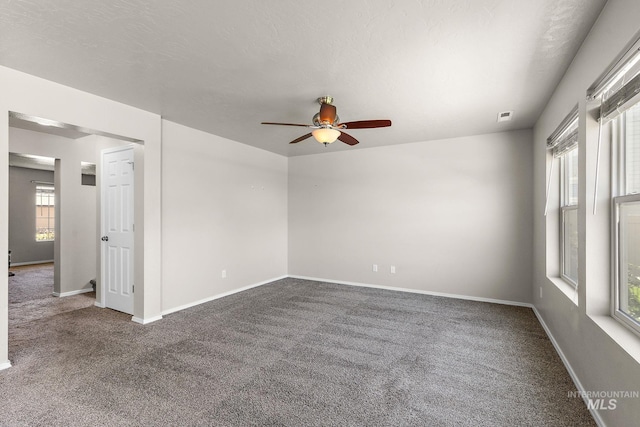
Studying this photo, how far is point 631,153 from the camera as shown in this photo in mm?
1873

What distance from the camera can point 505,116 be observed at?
3857 millimetres

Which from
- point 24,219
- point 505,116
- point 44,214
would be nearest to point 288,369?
A: point 505,116

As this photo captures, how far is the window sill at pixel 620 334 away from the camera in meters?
1.59

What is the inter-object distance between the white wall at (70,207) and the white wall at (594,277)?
672 cm

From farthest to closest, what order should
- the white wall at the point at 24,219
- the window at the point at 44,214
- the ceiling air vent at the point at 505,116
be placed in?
1. the window at the point at 44,214
2. the white wall at the point at 24,219
3. the ceiling air vent at the point at 505,116

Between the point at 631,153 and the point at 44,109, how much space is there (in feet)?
15.0

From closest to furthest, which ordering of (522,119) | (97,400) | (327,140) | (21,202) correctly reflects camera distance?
(97,400)
(327,140)
(522,119)
(21,202)

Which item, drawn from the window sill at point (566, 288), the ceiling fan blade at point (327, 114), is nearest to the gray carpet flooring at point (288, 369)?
the window sill at point (566, 288)

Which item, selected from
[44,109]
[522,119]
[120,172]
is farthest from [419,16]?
[120,172]

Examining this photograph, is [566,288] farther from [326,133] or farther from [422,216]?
[326,133]

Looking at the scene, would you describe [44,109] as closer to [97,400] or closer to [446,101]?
[97,400]

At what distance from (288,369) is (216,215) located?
2.95m

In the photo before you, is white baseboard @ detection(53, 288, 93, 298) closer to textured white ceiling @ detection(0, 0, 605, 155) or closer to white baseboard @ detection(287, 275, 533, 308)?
textured white ceiling @ detection(0, 0, 605, 155)

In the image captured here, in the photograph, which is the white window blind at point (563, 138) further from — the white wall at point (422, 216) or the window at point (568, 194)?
the white wall at point (422, 216)
